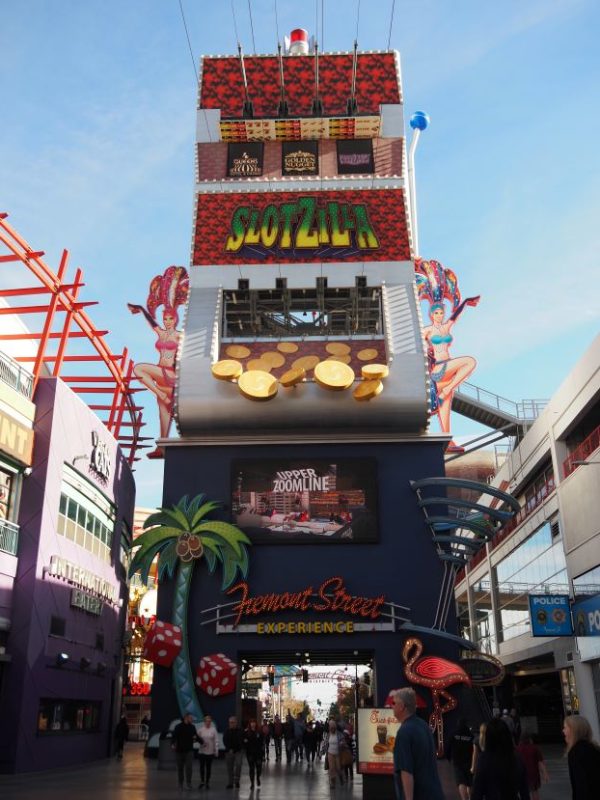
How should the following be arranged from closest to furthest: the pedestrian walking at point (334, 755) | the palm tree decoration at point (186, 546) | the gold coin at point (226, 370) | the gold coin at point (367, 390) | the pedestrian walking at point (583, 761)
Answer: the pedestrian walking at point (583, 761), the pedestrian walking at point (334, 755), the palm tree decoration at point (186, 546), the gold coin at point (367, 390), the gold coin at point (226, 370)

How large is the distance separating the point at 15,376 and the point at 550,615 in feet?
75.4

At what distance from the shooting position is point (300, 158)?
121 ft

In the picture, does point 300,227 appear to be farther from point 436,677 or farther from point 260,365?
point 436,677

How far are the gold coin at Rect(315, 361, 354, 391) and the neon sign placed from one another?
7.26 metres

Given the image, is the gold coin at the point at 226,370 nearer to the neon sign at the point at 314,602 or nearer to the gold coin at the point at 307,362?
the gold coin at the point at 307,362

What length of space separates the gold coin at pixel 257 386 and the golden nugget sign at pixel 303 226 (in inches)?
279

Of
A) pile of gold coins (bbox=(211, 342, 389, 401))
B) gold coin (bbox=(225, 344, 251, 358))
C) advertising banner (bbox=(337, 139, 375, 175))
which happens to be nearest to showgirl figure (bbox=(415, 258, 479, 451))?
pile of gold coins (bbox=(211, 342, 389, 401))

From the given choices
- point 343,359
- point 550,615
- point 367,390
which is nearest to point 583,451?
point 550,615

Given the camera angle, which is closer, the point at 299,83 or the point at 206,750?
the point at 206,750

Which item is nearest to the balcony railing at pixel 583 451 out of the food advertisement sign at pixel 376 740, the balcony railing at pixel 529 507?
the balcony railing at pixel 529 507

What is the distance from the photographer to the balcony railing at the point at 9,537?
22.9 meters

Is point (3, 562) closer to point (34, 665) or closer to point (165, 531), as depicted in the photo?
point (34, 665)

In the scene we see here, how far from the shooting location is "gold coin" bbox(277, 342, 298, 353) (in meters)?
32.8

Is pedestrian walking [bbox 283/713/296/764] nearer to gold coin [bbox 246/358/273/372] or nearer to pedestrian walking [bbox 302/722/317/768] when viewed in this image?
pedestrian walking [bbox 302/722/317/768]
